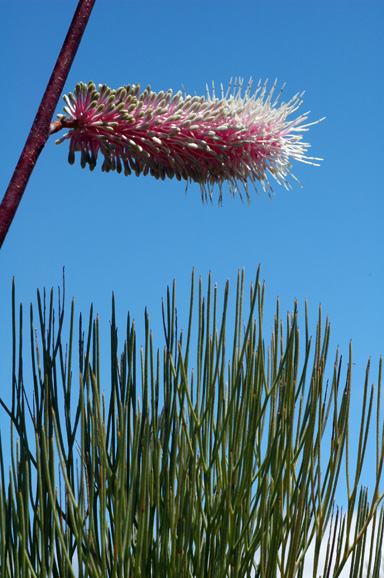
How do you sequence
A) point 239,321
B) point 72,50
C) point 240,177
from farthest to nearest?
point 240,177 < point 72,50 < point 239,321

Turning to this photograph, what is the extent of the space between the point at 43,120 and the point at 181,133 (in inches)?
9.3

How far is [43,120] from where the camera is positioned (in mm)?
1343

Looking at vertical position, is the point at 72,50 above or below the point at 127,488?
above

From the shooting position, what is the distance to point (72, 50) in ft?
4.52

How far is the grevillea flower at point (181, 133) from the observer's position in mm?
1342

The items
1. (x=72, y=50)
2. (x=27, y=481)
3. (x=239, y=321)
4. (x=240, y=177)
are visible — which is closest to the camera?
(x=27, y=481)

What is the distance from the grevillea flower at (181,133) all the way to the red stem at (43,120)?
0.03 m

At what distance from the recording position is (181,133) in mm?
1368

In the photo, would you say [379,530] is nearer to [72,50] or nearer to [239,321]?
[239,321]

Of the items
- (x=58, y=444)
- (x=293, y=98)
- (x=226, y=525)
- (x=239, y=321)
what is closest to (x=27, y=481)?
(x=58, y=444)

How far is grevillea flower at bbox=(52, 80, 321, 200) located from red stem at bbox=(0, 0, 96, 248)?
30 millimetres

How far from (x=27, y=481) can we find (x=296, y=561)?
1.47 feet

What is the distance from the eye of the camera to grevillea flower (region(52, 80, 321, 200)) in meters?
1.34

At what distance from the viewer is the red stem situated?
1268 mm
